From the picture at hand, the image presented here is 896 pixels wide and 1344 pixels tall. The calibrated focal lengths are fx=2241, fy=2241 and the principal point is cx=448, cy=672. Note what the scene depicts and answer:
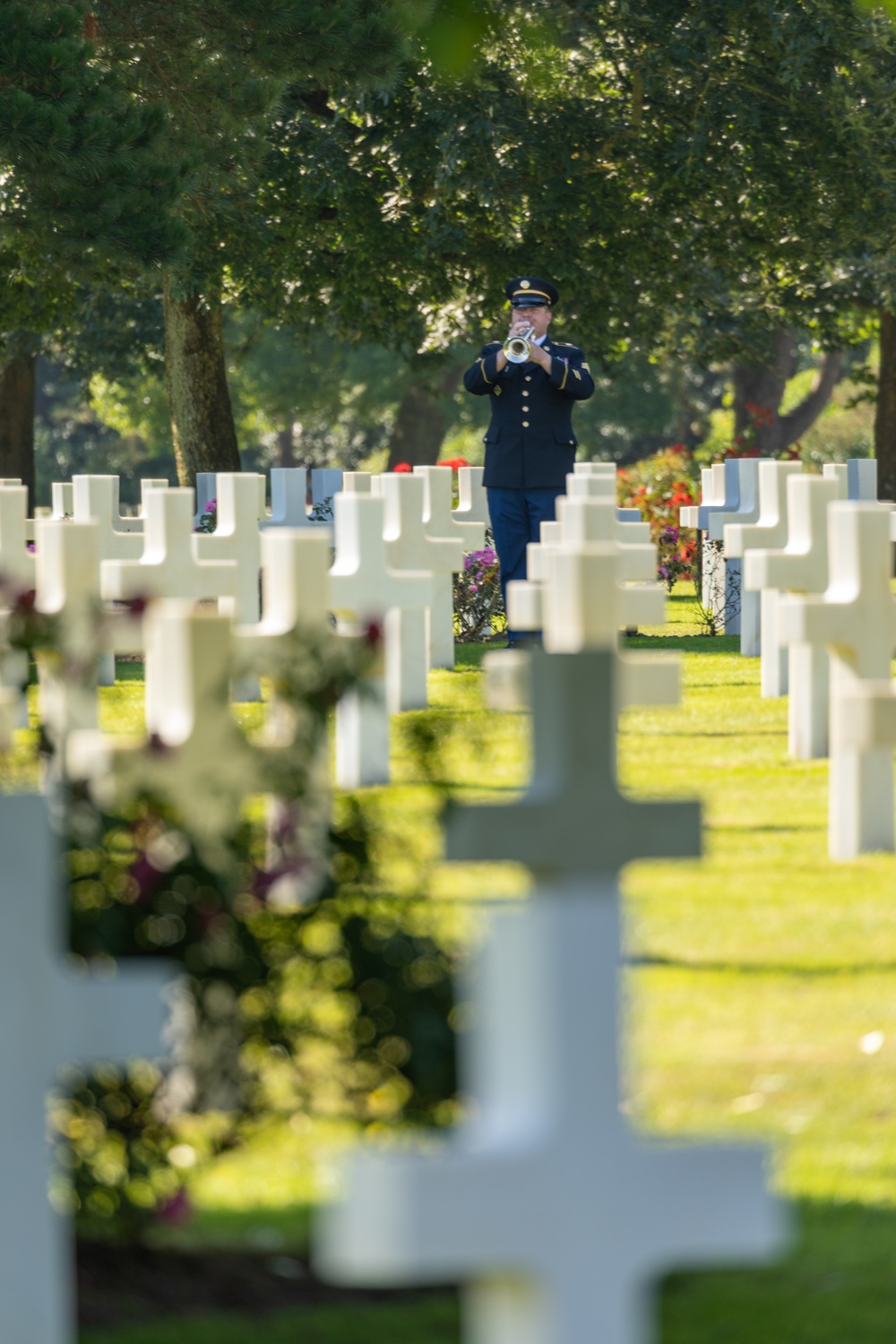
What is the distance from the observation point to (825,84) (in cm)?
2072

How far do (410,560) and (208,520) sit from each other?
20.8 feet

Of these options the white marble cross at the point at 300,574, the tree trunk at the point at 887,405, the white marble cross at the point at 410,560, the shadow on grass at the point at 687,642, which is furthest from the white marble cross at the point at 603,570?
the tree trunk at the point at 887,405

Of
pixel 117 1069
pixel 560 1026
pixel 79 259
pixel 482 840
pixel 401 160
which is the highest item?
pixel 401 160

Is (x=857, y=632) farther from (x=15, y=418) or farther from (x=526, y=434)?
(x=15, y=418)

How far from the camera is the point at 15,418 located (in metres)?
29.1

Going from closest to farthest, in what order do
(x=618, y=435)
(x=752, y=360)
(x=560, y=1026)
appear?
1. (x=560, y=1026)
2. (x=752, y=360)
3. (x=618, y=435)

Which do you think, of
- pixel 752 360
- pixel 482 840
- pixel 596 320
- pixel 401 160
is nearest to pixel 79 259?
pixel 401 160

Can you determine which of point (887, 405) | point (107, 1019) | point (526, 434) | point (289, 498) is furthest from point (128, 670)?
point (887, 405)

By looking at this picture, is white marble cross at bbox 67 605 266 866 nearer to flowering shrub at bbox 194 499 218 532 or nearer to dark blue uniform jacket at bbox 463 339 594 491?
dark blue uniform jacket at bbox 463 339 594 491

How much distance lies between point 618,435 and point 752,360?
3860cm

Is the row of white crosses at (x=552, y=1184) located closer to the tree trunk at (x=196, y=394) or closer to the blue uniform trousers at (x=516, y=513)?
the blue uniform trousers at (x=516, y=513)

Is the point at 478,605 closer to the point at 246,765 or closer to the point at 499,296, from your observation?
the point at 499,296

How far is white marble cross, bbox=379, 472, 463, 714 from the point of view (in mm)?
10633

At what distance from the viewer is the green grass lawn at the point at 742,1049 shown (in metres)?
3.62
